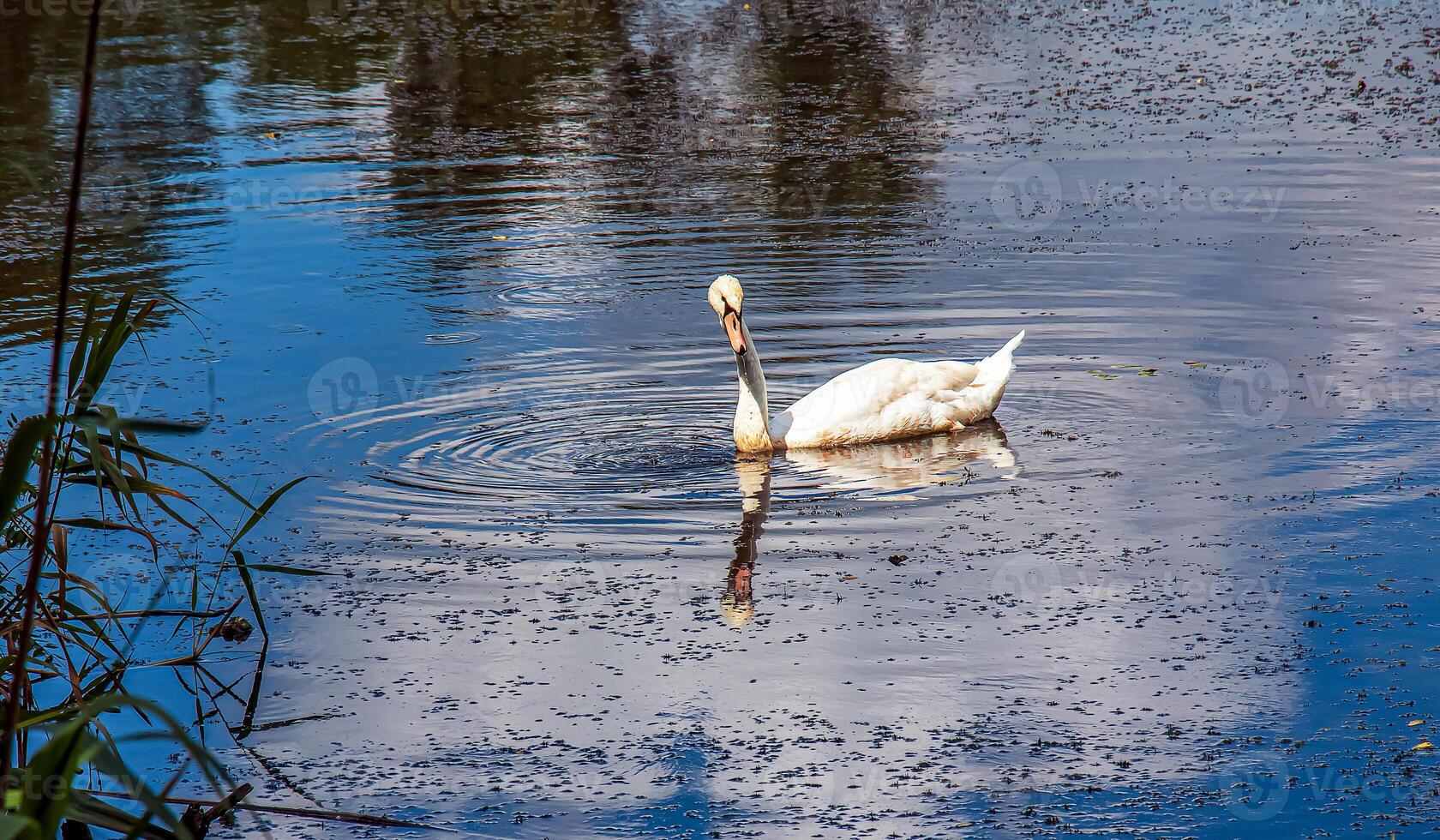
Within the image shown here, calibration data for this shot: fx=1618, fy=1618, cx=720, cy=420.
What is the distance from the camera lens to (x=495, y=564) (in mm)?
7246

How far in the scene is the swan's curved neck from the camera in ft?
28.9

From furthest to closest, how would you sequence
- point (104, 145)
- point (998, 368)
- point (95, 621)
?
point (104, 145) → point (998, 368) → point (95, 621)

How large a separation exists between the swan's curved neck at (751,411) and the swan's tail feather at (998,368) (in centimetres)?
134

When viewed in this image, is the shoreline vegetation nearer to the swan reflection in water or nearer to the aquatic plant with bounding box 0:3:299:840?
the aquatic plant with bounding box 0:3:299:840

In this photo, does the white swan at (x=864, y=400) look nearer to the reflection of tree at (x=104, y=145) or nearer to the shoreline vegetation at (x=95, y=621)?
the shoreline vegetation at (x=95, y=621)

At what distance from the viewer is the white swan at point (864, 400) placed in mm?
8891

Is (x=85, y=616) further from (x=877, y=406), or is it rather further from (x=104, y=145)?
(x=104, y=145)

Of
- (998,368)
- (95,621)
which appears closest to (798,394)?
(998,368)

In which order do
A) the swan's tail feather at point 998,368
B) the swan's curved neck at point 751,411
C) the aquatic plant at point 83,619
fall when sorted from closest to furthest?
the aquatic plant at point 83,619 < the swan's curved neck at point 751,411 < the swan's tail feather at point 998,368

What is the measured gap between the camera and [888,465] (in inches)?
346

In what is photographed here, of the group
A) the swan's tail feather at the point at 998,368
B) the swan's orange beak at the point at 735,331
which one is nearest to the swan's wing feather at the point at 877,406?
the swan's tail feather at the point at 998,368

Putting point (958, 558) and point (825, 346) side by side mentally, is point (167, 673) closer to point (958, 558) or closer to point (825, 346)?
point (958, 558)

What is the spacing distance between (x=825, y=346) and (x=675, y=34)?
12704 millimetres

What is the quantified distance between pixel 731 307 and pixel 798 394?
4.14ft
